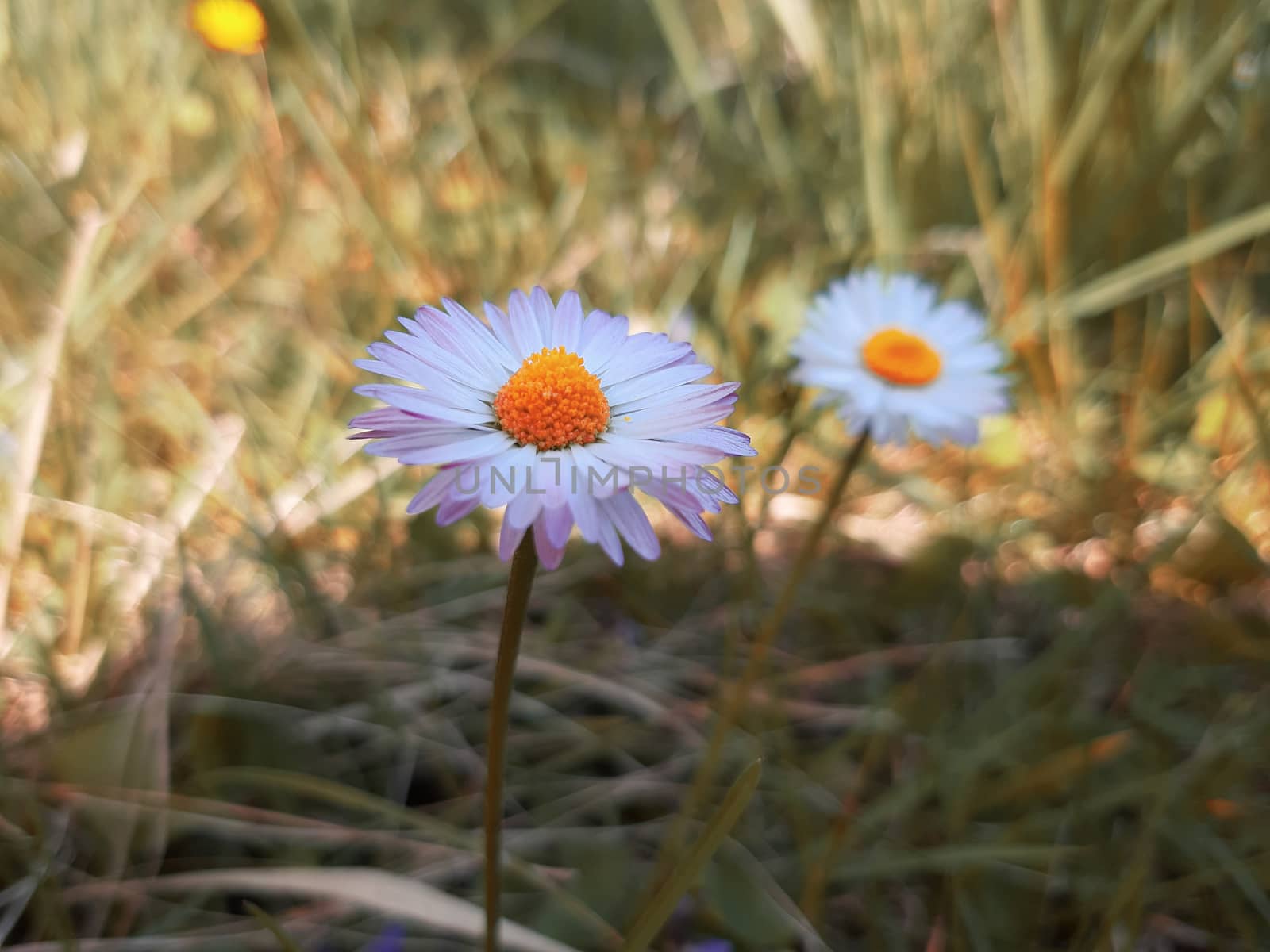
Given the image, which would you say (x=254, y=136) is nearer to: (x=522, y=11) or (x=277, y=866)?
(x=522, y=11)

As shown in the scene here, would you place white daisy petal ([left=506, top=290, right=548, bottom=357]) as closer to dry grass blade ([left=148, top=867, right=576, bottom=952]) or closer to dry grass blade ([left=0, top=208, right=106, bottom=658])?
dry grass blade ([left=148, top=867, right=576, bottom=952])

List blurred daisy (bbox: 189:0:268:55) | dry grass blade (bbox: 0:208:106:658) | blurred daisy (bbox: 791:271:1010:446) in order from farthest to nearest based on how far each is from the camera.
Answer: blurred daisy (bbox: 189:0:268:55)
dry grass blade (bbox: 0:208:106:658)
blurred daisy (bbox: 791:271:1010:446)

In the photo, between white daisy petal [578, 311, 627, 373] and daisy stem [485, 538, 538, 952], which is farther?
white daisy petal [578, 311, 627, 373]

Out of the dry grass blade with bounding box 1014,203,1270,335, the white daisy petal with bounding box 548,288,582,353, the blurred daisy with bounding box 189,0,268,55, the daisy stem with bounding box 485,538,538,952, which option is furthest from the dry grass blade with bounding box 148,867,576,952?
the blurred daisy with bounding box 189,0,268,55

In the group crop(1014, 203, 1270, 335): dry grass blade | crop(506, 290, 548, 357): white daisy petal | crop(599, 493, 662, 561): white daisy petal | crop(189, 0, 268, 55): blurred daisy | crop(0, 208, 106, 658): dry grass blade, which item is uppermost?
crop(189, 0, 268, 55): blurred daisy

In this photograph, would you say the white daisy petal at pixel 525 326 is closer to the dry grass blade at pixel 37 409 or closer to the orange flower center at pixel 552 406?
the orange flower center at pixel 552 406

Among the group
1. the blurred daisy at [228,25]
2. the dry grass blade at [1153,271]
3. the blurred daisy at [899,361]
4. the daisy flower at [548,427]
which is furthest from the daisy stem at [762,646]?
the blurred daisy at [228,25]

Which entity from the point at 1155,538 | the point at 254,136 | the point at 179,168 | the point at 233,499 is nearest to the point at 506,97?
the point at 254,136

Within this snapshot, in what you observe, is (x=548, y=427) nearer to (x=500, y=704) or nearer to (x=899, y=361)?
(x=500, y=704)
